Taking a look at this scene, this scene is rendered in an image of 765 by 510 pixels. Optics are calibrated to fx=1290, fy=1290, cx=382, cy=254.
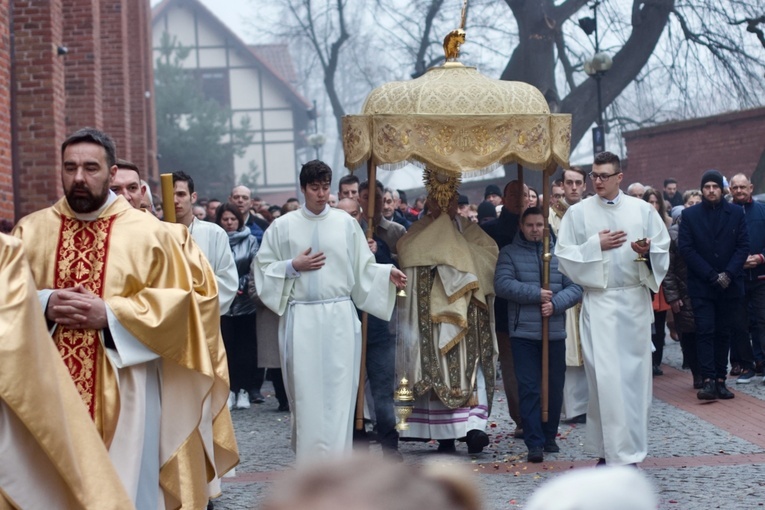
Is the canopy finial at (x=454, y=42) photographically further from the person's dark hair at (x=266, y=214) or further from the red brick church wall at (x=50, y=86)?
the person's dark hair at (x=266, y=214)

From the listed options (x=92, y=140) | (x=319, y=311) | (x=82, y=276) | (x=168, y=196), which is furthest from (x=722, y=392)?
(x=92, y=140)

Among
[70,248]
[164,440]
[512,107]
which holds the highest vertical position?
[512,107]

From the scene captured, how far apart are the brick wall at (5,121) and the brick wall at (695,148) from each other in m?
17.1

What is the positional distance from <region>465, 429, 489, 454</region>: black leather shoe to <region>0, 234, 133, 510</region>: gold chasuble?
4.12 metres

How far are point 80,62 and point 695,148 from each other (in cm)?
1365

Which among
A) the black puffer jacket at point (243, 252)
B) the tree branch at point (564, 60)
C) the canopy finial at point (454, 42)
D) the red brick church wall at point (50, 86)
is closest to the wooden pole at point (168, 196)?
the canopy finial at point (454, 42)

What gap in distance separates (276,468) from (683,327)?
525cm

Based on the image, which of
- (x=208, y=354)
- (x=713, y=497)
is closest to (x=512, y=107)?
(x=713, y=497)

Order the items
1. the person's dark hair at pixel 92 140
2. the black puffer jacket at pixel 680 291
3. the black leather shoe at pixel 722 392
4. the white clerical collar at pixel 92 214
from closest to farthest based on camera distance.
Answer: the person's dark hair at pixel 92 140 < the white clerical collar at pixel 92 214 < the black leather shoe at pixel 722 392 < the black puffer jacket at pixel 680 291

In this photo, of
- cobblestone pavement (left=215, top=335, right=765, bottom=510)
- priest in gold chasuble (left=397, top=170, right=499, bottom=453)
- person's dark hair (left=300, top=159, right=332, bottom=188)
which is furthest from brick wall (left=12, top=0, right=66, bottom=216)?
person's dark hair (left=300, top=159, right=332, bottom=188)

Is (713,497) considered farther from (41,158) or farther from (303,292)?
(41,158)

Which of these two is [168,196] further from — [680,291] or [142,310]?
[680,291]

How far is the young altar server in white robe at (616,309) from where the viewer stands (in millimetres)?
8156

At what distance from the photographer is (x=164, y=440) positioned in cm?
591
